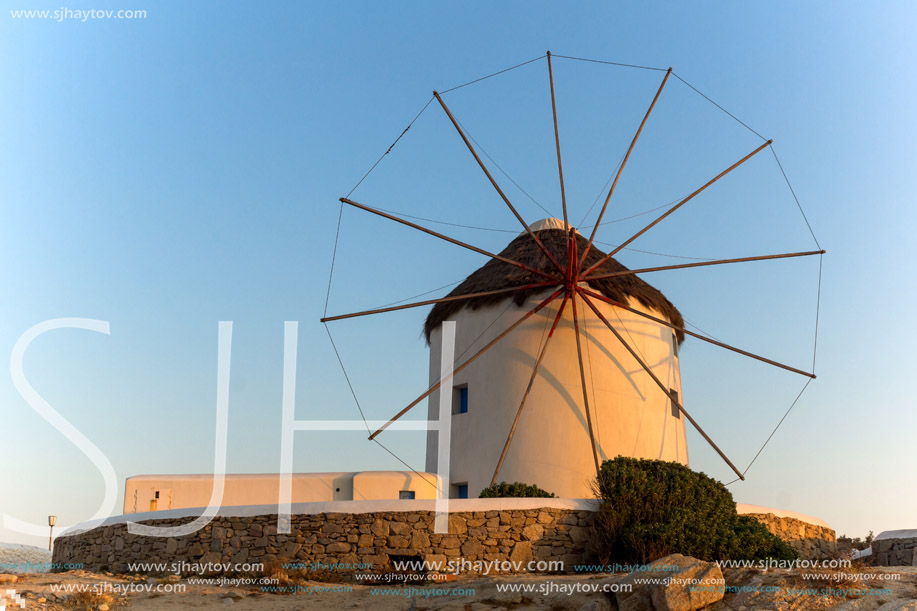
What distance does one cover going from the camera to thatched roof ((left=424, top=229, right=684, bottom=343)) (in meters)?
17.4

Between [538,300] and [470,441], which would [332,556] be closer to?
[470,441]

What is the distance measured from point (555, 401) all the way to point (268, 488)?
5.80 m

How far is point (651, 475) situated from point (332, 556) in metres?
5.13

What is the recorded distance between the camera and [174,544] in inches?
534

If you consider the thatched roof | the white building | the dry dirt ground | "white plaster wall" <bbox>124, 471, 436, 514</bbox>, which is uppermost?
the thatched roof

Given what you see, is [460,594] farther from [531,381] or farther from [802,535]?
[802,535]

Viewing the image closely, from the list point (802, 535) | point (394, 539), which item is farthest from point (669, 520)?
point (802, 535)

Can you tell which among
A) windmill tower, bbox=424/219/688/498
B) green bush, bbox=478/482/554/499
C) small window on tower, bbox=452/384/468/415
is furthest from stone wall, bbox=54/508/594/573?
small window on tower, bbox=452/384/468/415

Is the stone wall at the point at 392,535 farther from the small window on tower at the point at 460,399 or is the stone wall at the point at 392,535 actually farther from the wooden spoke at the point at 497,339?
the small window on tower at the point at 460,399

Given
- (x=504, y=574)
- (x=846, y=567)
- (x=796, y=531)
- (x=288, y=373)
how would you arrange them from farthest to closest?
(x=796, y=531) < (x=288, y=373) < (x=504, y=574) < (x=846, y=567)

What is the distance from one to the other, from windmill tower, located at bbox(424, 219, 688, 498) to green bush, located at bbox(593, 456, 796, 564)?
2627 millimetres

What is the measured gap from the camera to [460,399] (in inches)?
705

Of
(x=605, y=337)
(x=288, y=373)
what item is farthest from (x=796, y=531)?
(x=288, y=373)

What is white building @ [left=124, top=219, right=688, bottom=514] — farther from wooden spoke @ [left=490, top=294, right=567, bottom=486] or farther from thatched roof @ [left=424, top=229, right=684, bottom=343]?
wooden spoke @ [left=490, top=294, right=567, bottom=486]
